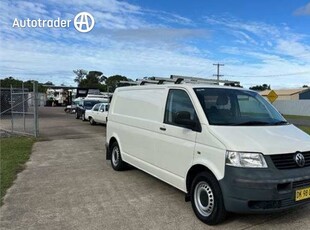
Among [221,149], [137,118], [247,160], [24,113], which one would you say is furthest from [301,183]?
[24,113]

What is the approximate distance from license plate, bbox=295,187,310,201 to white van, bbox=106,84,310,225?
0.05 feet

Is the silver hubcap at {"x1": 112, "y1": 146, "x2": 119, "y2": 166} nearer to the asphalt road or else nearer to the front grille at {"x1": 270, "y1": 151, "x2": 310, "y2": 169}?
the asphalt road

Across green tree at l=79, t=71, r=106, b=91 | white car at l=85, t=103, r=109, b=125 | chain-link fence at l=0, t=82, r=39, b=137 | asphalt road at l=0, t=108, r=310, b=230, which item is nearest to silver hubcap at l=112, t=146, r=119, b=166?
asphalt road at l=0, t=108, r=310, b=230

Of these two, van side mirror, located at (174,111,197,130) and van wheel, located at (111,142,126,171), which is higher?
van side mirror, located at (174,111,197,130)

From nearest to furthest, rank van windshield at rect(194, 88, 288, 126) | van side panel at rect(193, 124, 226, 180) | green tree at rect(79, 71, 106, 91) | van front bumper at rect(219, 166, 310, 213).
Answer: van front bumper at rect(219, 166, 310, 213) → van side panel at rect(193, 124, 226, 180) → van windshield at rect(194, 88, 288, 126) → green tree at rect(79, 71, 106, 91)

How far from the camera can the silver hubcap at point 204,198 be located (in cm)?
484

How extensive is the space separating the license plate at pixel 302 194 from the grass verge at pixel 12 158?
4729 millimetres

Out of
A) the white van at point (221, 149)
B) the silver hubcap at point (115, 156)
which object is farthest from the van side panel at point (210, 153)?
the silver hubcap at point (115, 156)

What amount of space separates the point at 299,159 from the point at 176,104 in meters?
2.12

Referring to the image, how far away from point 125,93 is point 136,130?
1.28 metres

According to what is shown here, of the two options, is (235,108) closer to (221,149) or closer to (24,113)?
(221,149)

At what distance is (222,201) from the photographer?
15.1 ft

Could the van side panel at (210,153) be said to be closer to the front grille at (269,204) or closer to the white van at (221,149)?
the white van at (221,149)

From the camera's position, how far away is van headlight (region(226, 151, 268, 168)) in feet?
14.5
